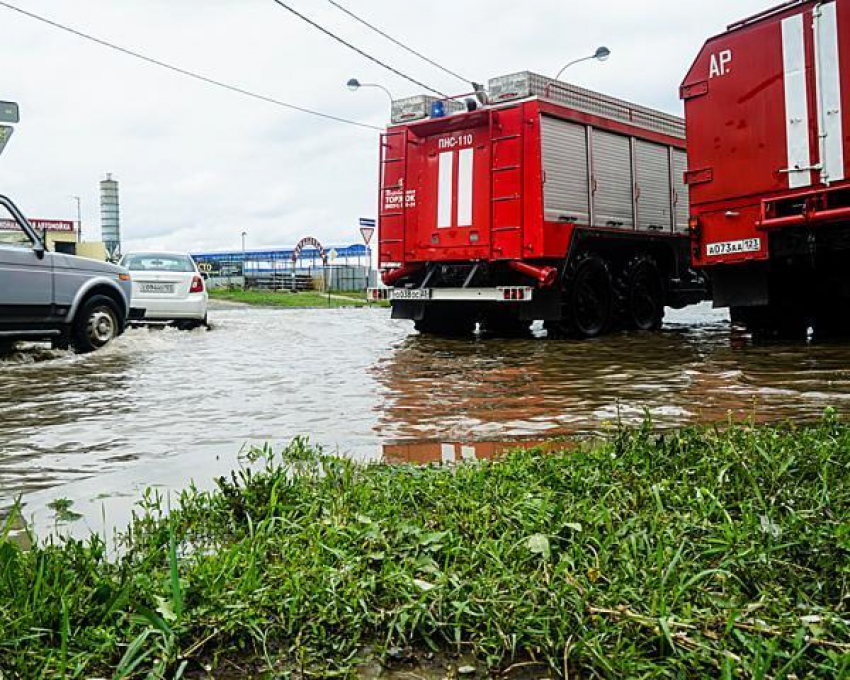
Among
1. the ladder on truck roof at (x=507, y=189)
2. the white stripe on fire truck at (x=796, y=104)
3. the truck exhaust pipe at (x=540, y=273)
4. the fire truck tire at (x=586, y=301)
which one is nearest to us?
the white stripe on fire truck at (x=796, y=104)

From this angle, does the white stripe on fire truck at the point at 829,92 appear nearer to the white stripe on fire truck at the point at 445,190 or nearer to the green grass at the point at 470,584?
the white stripe on fire truck at the point at 445,190

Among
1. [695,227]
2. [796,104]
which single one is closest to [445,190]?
[695,227]

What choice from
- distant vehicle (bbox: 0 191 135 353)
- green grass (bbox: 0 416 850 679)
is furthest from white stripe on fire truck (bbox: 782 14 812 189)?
distant vehicle (bbox: 0 191 135 353)

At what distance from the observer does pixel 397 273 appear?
13.7 metres

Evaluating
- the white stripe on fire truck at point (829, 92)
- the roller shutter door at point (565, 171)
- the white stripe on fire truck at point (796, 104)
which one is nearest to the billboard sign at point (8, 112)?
the roller shutter door at point (565, 171)

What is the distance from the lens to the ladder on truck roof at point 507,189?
38.8 feet

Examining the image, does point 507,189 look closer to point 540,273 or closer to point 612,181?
point 540,273

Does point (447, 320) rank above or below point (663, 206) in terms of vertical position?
below

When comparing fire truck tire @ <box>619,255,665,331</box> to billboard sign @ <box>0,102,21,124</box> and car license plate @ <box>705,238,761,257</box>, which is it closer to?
car license plate @ <box>705,238,761,257</box>

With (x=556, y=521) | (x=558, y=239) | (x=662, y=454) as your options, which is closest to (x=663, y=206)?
(x=558, y=239)

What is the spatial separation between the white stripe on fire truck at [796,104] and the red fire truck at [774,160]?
0.01 m

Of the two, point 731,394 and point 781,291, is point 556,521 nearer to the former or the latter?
point 731,394

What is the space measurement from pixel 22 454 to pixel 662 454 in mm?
3285

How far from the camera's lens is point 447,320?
1424cm
